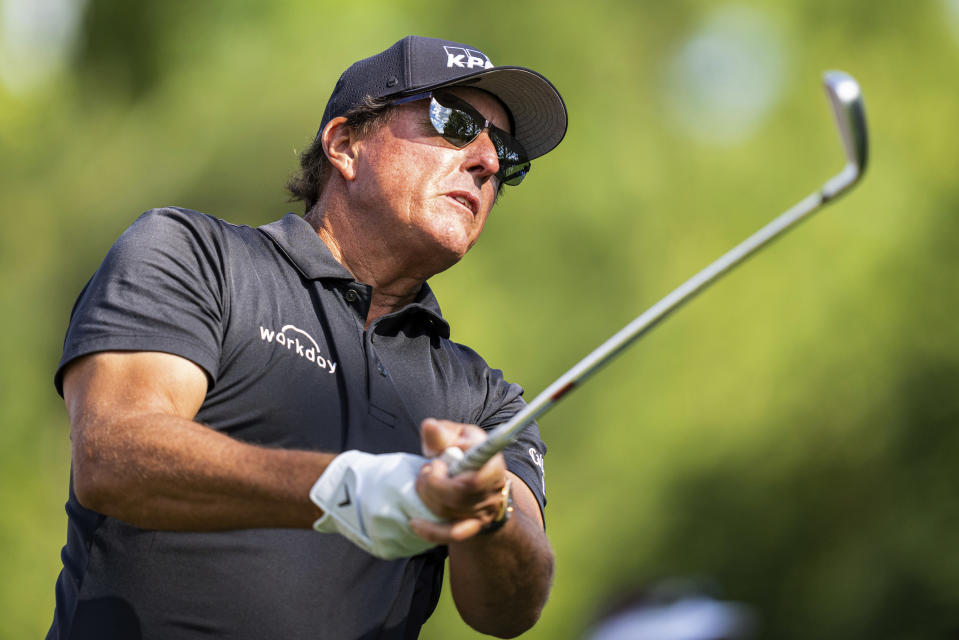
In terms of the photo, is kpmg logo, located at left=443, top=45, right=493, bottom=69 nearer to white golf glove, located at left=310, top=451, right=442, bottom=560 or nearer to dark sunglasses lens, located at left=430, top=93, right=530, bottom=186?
dark sunglasses lens, located at left=430, top=93, right=530, bottom=186

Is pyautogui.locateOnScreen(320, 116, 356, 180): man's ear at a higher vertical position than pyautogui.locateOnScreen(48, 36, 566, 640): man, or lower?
higher

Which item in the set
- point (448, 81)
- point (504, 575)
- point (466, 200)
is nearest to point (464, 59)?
point (448, 81)

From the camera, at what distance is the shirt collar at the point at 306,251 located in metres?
2.59

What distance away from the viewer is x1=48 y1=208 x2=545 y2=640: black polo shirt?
2145 millimetres

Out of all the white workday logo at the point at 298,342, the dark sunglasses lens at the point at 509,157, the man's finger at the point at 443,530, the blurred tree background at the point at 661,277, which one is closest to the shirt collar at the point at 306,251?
the white workday logo at the point at 298,342

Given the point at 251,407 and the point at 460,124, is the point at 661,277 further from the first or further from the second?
the point at 251,407

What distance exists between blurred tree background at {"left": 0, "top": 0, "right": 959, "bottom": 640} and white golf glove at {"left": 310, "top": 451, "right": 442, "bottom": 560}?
581 cm

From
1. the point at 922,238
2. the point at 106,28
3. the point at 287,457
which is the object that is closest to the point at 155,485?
the point at 287,457

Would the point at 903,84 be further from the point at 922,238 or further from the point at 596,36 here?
the point at 596,36

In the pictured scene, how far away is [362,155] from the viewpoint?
3.03 metres

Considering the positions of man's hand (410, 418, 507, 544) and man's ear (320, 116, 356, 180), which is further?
man's ear (320, 116, 356, 180)

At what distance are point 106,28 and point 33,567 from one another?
15.9 feet

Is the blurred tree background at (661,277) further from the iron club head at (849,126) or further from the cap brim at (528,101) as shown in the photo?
the iron club head at (849,126)

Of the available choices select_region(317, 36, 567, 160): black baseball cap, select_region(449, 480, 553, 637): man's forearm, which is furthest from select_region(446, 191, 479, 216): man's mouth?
select_region(449, 480, 553, 637): man's forearm
